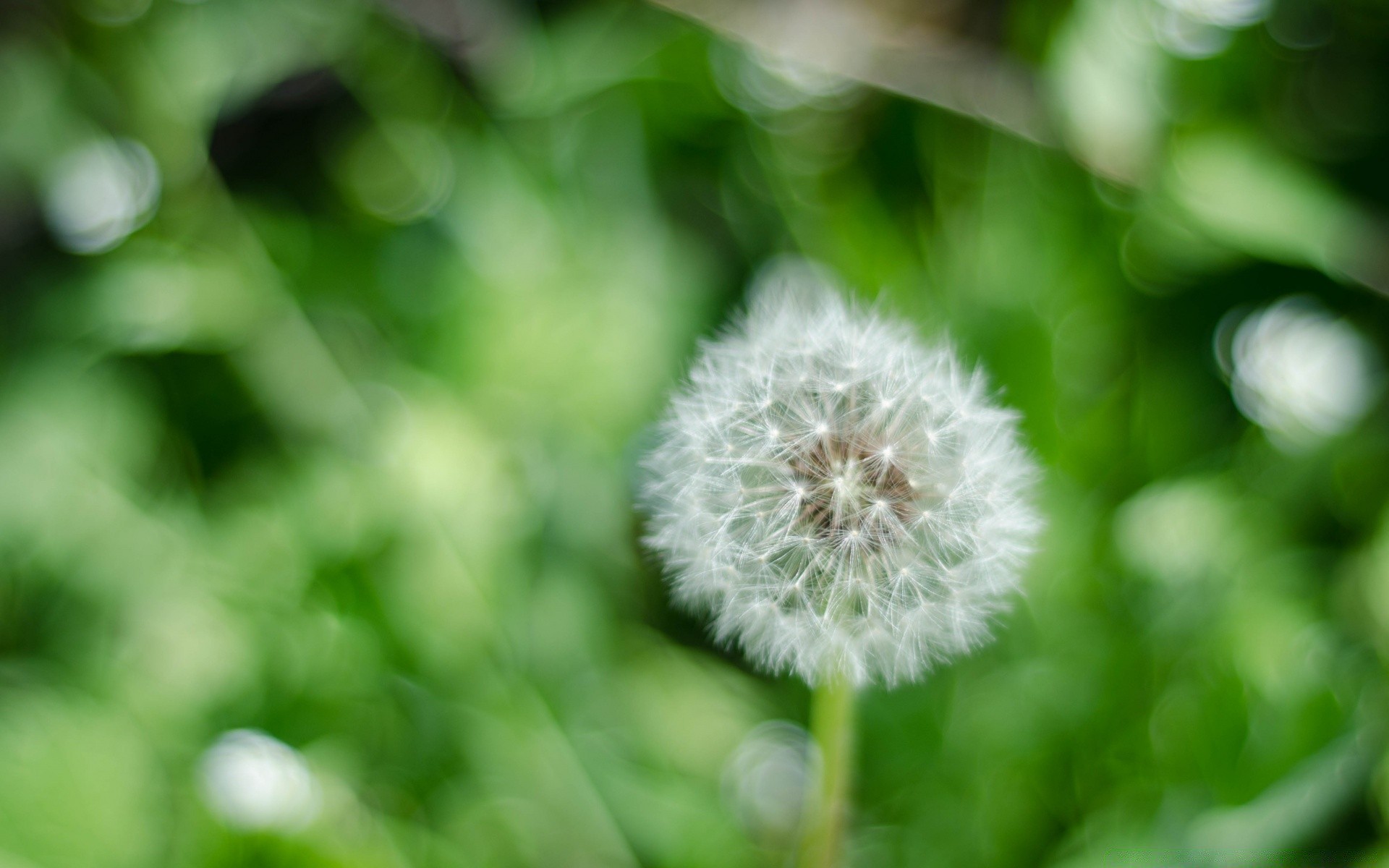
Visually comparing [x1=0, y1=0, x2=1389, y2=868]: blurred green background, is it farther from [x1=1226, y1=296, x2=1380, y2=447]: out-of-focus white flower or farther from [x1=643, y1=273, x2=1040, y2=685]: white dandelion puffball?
[x1=643, y1=273, x2=1040, y2=685]: white dandelion puffball

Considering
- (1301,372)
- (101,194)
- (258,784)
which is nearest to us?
(258,784)

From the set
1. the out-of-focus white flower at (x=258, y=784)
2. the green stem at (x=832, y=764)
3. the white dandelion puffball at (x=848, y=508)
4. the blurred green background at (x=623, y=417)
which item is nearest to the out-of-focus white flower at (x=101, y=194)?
the blurred green background at (x=623, y=417)

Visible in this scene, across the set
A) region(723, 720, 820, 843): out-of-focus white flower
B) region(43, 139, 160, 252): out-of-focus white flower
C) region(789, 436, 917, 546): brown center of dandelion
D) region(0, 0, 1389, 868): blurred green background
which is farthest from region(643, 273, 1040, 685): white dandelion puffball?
region(43, 139, 160, 252): out-of-focus white flower

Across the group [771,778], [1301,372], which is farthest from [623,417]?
[1301,372]

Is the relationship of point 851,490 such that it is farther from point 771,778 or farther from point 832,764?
point 771,778

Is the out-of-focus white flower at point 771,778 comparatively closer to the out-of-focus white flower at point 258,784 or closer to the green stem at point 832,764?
the green stem at point 832,764
